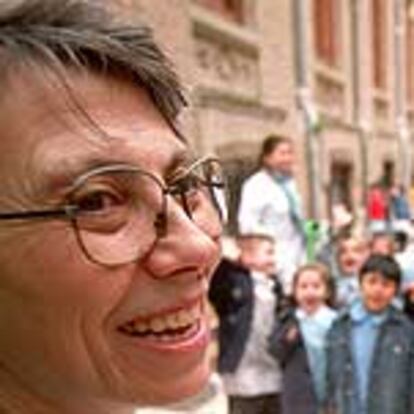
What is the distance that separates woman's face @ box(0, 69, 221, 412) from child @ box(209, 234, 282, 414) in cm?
399

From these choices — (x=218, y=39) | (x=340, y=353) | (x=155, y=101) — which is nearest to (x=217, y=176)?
(x=155, y=101)

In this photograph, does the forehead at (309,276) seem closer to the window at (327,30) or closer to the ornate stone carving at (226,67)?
the ornate stone carving at (226,67)

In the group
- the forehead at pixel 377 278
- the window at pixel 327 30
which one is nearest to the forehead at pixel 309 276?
the forehead at pixel 377 278

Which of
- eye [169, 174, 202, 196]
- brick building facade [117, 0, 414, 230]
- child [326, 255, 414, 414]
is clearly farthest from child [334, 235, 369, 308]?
eye [169, 174, 202, 196]

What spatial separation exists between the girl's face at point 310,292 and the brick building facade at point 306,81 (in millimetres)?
627

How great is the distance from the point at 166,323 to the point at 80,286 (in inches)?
3.4

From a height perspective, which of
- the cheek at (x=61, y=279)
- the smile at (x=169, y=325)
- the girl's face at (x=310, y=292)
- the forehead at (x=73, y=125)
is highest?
the forehead at (x=73, y=125)

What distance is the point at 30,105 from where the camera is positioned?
38.9 inches

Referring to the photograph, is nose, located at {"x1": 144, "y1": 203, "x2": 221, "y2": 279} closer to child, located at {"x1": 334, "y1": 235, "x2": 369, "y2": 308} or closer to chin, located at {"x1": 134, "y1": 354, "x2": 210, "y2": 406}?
chin, located at {"x1": 134, "y1": 354, "x2": 210, "y2": 406}

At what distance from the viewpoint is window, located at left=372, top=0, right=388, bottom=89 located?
19.2 meters

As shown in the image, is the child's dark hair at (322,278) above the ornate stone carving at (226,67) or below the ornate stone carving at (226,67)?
below

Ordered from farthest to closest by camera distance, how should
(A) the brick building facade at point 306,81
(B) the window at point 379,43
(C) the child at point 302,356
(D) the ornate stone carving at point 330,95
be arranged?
(B) the window at point 379,43 → (D) the ornate stone carving at point 330,95 → (A) the brick building facade at point 306,81 → (C) the child at point 302,356

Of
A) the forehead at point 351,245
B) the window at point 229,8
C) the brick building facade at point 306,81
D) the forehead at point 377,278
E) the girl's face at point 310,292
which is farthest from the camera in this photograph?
the window at point 229,8

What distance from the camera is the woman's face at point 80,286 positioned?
3.14 ft
